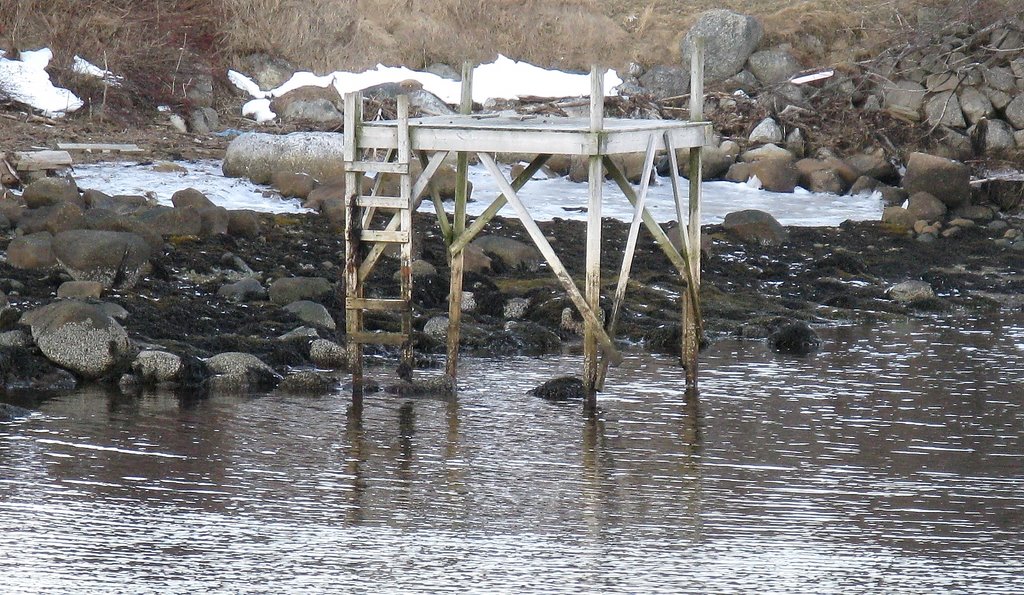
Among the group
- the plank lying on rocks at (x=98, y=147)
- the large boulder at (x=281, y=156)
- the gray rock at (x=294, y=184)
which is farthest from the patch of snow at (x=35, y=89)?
the gray rock at (x=294, y=184)

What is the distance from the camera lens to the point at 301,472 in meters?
9.72

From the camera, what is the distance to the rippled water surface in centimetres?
767

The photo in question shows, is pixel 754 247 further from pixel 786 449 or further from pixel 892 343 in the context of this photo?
pixel 786 449

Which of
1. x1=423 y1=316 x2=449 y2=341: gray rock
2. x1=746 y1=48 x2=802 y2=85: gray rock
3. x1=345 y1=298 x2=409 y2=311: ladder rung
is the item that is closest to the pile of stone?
x1=345 y1=298 x2=409 y2=311: ladder rung

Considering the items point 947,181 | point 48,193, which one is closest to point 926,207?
point 947,181

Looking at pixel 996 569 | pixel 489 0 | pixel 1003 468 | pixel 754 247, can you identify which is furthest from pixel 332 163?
pixel 996 569

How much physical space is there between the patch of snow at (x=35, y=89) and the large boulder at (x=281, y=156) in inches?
152

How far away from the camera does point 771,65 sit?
31578 millimetres

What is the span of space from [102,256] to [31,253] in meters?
0.88

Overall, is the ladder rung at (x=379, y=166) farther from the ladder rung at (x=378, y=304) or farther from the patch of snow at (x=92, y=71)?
the patch of snow at (x=92, y=71)

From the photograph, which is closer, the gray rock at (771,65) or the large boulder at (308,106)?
the large boulder at (308,106)

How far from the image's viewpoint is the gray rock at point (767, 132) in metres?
28.0

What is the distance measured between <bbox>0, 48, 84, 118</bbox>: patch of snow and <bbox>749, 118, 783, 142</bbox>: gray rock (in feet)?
38.4

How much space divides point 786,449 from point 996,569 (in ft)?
9.84
